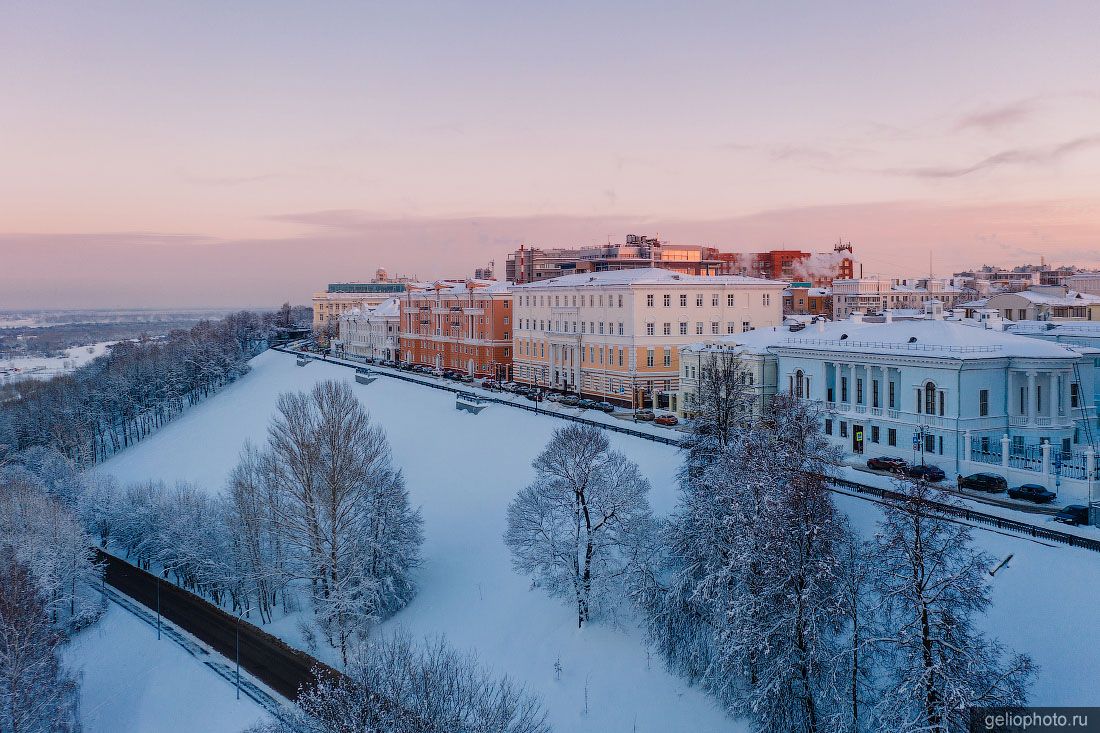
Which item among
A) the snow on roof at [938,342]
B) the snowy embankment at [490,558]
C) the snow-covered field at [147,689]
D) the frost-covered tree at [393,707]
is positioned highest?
the snow on roof at [938,342]

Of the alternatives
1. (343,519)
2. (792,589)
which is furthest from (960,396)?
(343,519)

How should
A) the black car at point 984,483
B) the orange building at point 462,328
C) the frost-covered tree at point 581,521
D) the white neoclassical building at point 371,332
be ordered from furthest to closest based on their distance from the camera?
the white neoclassical building at point 371,332 < the orange building at point 462,328 < the black car at point 984,483 < the frost-covered tree at point 581,521

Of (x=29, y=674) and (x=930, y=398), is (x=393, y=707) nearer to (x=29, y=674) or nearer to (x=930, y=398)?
(x=29, y=674)

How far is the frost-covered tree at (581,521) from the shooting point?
30.9m

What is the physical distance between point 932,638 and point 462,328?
73.3 metres

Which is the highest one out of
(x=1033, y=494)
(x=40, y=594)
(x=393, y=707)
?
(x=1033, y=494)

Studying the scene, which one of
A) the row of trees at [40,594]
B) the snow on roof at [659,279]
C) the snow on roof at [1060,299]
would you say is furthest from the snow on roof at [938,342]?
the row of trees at [40,594]

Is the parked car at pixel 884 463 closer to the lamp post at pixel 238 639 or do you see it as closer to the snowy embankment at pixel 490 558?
the snowy embankment at pixel 490 558

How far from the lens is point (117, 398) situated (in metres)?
Result: 83.4

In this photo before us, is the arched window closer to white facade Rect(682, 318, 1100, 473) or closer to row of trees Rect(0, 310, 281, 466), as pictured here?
white facade Rect(682, 318, 1100, 473)

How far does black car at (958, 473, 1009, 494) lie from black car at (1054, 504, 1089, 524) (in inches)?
141

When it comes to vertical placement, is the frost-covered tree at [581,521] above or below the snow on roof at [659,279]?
→ below

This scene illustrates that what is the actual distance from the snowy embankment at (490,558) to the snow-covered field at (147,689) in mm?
A: 4528

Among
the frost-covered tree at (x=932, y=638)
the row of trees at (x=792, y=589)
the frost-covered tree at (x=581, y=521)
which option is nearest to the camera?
the frost-covered tree at (x=932, y=638)
